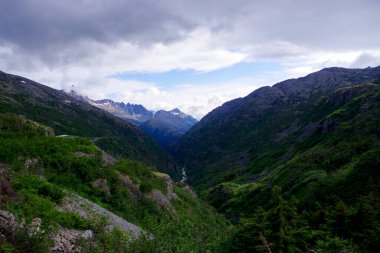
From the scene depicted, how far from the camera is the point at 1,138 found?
93.9 ft

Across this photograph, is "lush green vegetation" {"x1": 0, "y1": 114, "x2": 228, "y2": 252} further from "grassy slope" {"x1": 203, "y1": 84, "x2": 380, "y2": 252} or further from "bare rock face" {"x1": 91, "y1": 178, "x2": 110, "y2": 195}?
"grassy slope" {"x1": 203, "y1": 84, "x2": 380, "y2": 252}

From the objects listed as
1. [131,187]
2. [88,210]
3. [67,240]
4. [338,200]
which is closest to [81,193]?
[88,210]

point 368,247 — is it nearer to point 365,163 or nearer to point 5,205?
point 5,205

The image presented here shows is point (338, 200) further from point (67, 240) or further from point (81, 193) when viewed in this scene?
point (67, 240)

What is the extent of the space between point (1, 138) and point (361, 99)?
154m

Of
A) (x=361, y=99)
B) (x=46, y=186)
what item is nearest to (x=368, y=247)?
(x=46, y=186)

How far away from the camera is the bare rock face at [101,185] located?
96.5 feet

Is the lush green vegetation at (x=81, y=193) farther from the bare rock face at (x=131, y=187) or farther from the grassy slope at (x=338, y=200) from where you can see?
the grassy slope at (x=338, y=200)

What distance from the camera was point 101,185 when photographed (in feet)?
98.5

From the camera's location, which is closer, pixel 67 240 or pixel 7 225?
pixel 7 225

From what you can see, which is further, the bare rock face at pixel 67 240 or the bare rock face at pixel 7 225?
the bare rock face at pixel 67 240

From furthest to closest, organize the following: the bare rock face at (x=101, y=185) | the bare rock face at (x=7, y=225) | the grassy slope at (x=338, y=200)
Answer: the bare rock face at (x=101, y=185) < the grassy slope at (x=338, y=200) < the bare rock face at (x=7, y=225)

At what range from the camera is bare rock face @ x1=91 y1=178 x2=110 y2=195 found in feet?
96.5

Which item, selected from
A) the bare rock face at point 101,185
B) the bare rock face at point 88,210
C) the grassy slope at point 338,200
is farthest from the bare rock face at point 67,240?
the bare rock face at point 101,185
